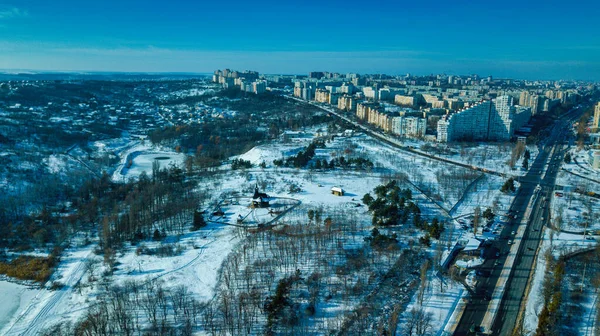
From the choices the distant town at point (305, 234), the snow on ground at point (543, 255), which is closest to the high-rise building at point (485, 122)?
the distant town at point (305, 234)

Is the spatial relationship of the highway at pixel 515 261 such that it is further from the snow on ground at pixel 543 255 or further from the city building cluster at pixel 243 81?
the city building cluster at pixel 243 81

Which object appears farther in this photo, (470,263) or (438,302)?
(470,263)

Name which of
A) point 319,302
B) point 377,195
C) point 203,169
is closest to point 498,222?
point 377,195

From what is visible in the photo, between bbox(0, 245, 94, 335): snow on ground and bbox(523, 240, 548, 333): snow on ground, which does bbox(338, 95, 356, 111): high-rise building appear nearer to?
bbox(523, 240, 548, 333): snow on ground

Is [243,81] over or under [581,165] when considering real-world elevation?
over

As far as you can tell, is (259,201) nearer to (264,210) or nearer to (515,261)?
(264,210)

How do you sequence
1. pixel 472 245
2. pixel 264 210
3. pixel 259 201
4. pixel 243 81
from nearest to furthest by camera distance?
pixel 472 245 → pixel 264 210 → pixel 259 201 → pixel 243 81

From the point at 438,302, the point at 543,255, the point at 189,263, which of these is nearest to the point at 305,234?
the point at 189,263

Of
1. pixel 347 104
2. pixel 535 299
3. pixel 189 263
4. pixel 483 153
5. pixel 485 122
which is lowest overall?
pixel 189 263
